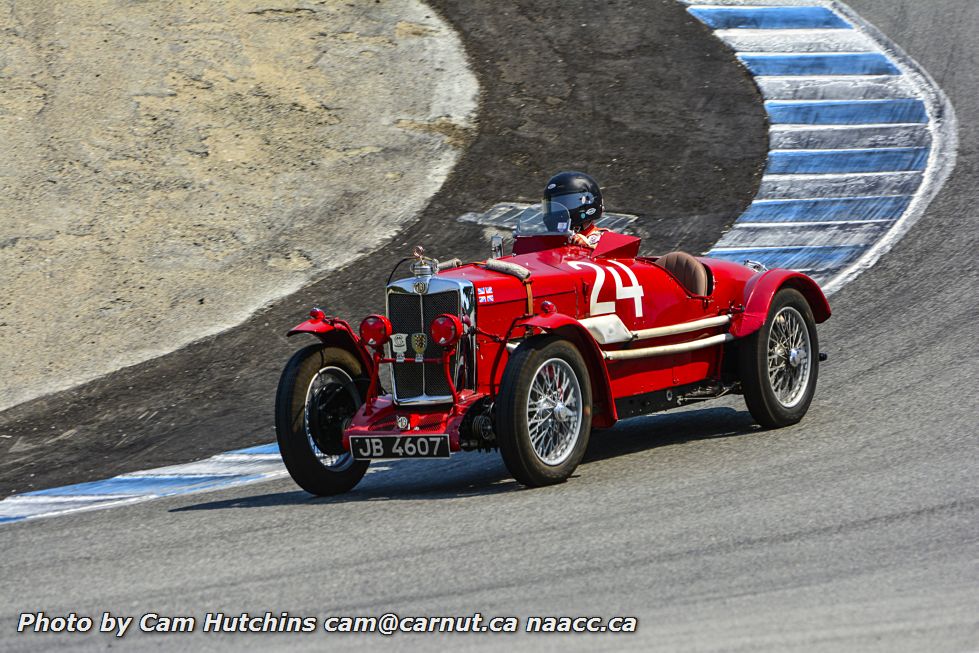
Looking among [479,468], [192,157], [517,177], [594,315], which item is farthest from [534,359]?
[192,157]

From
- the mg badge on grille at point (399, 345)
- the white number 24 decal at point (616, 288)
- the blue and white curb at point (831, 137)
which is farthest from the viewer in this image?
the blue and white curb at point (831, 137)

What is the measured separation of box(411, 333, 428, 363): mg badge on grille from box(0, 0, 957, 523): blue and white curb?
1.31 meters

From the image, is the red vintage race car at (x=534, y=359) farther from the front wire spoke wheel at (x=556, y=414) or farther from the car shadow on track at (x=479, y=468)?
the car shadow on track at (x=479, y=468)

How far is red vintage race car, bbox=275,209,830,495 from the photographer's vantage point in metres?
7.22

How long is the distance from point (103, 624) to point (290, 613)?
782 millimetres

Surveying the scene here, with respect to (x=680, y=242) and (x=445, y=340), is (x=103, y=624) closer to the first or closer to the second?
(x=445, y=340)

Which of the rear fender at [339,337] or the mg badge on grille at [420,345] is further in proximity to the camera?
the rear fender at [339,337]

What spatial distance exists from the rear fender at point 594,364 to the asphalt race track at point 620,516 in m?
0.34

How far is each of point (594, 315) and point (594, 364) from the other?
41cm

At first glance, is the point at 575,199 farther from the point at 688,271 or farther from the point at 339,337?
the point at 339,337

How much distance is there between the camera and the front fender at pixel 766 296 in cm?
843

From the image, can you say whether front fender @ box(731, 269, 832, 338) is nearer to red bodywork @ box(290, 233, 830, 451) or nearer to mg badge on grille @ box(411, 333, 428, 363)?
red bodywork @ box(290, 233, 830, 451)

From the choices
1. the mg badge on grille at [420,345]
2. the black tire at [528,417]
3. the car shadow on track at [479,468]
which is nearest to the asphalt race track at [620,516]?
the car shadow on track at [479,468]

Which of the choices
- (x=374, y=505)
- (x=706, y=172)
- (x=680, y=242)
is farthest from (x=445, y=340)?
(x=706, y=172)
